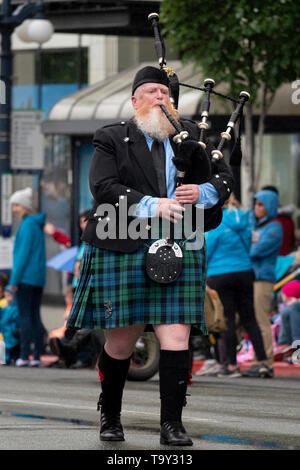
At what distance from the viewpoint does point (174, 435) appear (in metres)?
6.41

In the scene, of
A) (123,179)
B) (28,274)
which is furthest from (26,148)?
(123,179)

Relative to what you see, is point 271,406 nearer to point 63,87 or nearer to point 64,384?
point 64,384

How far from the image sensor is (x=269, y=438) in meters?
7.00

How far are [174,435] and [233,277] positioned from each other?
6.17 m

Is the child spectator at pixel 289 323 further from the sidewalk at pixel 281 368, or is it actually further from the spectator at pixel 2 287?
the spectator at pixel 2 287

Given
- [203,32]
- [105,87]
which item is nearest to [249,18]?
[203,32]

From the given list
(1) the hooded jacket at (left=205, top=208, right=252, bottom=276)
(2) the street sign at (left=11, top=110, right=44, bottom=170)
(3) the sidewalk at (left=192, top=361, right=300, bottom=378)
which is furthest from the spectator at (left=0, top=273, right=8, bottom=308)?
(1) the hooded jacket at (left=205, top=208, right=252, bottom=276)

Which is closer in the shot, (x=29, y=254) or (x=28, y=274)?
(x=28, y=274)

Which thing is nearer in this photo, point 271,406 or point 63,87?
point 271,406

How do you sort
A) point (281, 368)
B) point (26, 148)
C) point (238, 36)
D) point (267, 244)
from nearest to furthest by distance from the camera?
point (267, 244) → point (281, 368) → point (238, 36) → point (26, 148)

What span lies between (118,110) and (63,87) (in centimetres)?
391

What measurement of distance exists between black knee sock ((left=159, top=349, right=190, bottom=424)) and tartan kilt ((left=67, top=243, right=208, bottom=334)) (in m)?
0.17

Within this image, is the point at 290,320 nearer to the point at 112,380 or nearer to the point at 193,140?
the point at 112,380

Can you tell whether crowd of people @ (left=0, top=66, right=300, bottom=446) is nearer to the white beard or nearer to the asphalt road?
the white beard
